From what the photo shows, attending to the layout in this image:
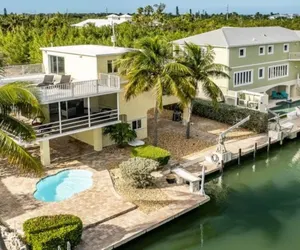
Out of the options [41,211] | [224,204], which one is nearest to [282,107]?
[224,204]

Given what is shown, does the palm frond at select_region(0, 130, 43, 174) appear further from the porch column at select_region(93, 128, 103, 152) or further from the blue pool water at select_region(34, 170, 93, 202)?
the porch column at select_region(93, 128, 103, 152)

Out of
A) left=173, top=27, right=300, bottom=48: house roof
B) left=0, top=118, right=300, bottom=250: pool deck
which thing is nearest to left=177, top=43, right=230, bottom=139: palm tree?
left=0, top=118, right=300, bottom=250: pool deck

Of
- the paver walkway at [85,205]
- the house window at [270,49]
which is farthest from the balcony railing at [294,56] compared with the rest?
the paver walkway at [85,205]

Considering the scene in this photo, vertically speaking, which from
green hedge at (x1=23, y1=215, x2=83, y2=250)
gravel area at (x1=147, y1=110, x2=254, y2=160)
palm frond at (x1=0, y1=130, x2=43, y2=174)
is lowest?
green hedge at (x1=23, y1=215, x2=83, y2=250)

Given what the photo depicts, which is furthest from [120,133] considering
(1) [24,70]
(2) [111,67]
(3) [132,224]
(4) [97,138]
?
(1) [24,70]

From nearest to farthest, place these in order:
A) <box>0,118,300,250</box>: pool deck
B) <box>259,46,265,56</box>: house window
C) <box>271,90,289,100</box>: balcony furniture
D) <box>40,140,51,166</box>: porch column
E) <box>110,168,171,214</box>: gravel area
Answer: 1. <box>0,118,300,250</box>: pool deck
2. <box>110,168,171,214</box>: gravel area
3. <box>40,140,51,166</box>: porch column
4. <box>259,46,265,56</box>: house window
5. <box>271,90,289,100</box>: balcony furniture
